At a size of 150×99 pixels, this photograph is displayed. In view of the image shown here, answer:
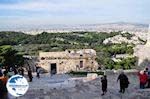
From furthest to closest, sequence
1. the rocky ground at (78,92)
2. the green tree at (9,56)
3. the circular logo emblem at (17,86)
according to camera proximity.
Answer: the green tree at (9,56)
the rocky ground at (78,92)
the circular logo emblem at (17,86)

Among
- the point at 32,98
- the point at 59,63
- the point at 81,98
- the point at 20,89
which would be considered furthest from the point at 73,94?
the point at 59,63

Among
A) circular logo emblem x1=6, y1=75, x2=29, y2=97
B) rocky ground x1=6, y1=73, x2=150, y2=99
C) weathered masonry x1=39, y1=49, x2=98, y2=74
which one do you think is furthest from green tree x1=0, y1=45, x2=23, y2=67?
circular logo emblem x1=6, y1=75, x2=29, y2=97

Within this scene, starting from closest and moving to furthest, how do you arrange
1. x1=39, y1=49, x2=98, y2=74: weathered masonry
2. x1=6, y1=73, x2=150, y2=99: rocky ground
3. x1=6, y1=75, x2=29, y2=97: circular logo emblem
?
x1=6, y1=75, x2=29, y2=97: circular logo emblem, x1=6, y1=73, x2=150, y2=99: rocky ground, x1=39, y1=49, x2=98, y2=74: weathered masonry

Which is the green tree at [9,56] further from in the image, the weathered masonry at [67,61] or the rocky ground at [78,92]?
the rocky ground at [78,92]

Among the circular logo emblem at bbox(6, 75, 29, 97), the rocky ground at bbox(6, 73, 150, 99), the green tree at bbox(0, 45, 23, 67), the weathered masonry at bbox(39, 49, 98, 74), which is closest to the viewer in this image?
the circular logo emblem at bbox(6, 75, 29, 97)

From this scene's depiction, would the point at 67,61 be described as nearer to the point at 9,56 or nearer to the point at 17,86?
the point at 9,56

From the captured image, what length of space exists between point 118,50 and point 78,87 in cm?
6942

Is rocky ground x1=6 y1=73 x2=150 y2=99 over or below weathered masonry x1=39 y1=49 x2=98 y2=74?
over

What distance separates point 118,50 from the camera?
283ft

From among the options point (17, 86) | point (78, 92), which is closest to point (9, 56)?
point (78, 92)

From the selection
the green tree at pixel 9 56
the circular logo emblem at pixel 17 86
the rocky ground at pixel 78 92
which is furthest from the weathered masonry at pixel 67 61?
the circular logo emblem at pixel 17 86

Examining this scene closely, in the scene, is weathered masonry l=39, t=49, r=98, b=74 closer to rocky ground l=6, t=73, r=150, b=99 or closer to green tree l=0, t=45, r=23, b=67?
green tree l=0, t=45, r=23, b=67

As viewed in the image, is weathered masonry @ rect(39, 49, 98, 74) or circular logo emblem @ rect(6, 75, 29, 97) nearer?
circular logo emblem @ rect(6, 75, 29, 97)

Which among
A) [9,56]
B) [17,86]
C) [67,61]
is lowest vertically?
[67,61]
